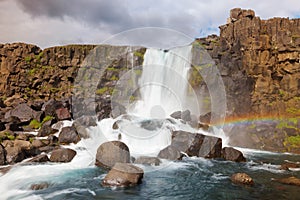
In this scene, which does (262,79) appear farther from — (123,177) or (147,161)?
(123,177)

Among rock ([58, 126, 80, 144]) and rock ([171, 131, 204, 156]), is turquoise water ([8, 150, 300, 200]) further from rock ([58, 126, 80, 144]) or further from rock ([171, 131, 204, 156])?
rock ([58, 126, 80, 144])

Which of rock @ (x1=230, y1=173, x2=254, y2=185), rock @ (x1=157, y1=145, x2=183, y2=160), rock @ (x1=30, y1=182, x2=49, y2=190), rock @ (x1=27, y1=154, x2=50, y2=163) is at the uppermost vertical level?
rock @ (x1=157, y1=145, x2=183, y2=160)

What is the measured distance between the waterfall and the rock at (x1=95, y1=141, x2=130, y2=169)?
17979 mm

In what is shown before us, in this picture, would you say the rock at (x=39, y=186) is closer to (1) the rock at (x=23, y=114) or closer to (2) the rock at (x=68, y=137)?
(2) the rock at (x=68, y=137)

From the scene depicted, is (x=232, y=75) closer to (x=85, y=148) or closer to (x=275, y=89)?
(x=275, y=89)

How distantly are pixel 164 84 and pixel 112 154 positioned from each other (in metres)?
24.0

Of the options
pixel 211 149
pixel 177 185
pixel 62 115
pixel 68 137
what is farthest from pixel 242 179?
pixel 62 115

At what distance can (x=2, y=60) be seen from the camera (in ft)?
152

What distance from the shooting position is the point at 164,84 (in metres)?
37.5

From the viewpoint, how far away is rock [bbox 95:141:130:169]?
572 inches

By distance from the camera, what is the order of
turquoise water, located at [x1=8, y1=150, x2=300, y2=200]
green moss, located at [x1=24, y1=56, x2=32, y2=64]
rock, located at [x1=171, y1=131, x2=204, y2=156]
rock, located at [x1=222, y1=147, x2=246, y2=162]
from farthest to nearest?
1. green moss, located at [x1=24, y1=56, x2=32, y2=64]
2. rock, located at [x1=171, y1=131, x2=204, y2=156]
3. rock, located at [x1=222, y1=147, x2=246, y2=162]
4. turquoise water, located at [x1=8, y1=150, x2=300, y2=200]

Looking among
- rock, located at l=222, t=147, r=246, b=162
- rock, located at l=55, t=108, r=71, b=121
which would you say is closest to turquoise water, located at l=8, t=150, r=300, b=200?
rock, located at l=222, t=147, r=246, b=162

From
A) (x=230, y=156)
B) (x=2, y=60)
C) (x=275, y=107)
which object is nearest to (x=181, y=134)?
(x=230, y=156)

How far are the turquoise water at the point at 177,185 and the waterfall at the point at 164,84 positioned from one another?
17.2 meters
